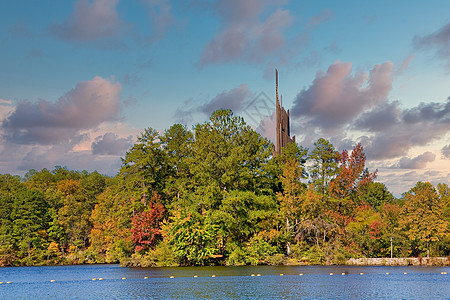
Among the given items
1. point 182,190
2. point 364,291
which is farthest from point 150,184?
point 364,291

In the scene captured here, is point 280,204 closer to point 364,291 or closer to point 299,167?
point 299,167

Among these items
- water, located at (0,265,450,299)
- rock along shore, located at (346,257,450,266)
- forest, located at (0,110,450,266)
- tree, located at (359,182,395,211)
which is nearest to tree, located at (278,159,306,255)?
forest, located at (0,110,450,266)

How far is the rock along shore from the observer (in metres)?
66.1

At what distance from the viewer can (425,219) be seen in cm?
6812

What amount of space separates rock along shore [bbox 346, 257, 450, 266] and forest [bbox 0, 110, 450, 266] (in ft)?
5.04

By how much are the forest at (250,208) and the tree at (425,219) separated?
0.13m

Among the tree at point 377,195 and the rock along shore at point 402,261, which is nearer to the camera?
the rock along shore at point 402,261

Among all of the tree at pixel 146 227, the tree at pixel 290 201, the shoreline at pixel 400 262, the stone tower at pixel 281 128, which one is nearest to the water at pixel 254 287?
the shoreline at pixel 400 262

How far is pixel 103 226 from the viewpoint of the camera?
10075 centimetres

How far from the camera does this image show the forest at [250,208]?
67938mm

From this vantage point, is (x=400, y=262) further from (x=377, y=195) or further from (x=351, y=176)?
(x=377, y=195)

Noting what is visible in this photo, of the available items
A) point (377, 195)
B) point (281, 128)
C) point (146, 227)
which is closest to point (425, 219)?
point (281, 128)

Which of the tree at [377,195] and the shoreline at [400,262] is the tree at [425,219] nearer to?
the shoreline at [400,262]

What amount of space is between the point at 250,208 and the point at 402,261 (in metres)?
21.2
